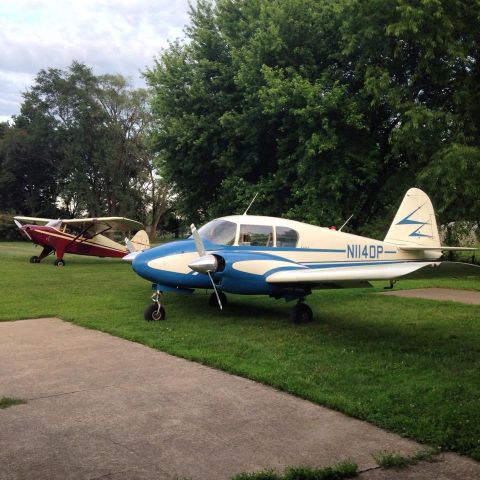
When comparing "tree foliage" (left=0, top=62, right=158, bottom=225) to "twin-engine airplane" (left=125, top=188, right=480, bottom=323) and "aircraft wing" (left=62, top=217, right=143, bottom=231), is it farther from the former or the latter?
"twin-engine airplane" (left=125, top=188, right=480, bottom=323)

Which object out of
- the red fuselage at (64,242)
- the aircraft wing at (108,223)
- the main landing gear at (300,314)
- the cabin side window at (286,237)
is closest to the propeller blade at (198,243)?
the cabin side window at (286,237)

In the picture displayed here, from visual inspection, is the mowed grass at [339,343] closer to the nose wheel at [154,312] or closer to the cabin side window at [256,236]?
the nose wheel at [154,312]

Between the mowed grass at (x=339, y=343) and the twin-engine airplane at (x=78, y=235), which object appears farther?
the twin-engine airplane at (x=78, y=235)

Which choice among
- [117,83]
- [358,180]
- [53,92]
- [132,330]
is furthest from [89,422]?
[53,92]

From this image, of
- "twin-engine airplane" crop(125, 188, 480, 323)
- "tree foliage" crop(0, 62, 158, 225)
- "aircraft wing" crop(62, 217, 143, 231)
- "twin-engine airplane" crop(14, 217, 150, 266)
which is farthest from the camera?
"tree foliage" crop(0, 62, 158, 225)

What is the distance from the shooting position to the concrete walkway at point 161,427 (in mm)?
3697

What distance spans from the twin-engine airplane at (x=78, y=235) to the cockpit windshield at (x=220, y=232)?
1309 cm

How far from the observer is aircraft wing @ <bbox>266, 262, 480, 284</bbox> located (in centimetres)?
693

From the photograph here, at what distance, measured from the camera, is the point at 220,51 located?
922 inches

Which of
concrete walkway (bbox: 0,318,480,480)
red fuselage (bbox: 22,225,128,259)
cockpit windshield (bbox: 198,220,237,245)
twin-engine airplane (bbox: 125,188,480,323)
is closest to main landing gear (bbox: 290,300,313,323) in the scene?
twin-engine airplane (bbox: 125,188,480,323)

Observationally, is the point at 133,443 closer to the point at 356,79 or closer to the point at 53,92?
the point at 356,79

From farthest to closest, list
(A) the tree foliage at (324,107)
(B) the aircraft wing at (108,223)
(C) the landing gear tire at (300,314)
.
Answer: (B) the aircraft wing at (108,223)
(A) the tree foliage at (324,107)
(C) the landing gear tire at (300,314)

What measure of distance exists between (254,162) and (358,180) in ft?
15.2

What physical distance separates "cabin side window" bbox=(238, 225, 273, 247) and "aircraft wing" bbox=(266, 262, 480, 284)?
0.86m
